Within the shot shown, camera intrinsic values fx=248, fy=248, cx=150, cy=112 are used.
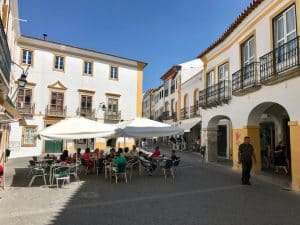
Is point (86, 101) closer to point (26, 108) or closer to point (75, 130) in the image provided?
point (26, 108)

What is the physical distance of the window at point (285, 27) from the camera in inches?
365

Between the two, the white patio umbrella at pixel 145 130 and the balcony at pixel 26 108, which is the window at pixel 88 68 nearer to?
the balcony at pixel 26 108

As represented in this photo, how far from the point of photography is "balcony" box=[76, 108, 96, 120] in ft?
79.9

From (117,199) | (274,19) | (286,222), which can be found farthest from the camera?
(274,19)

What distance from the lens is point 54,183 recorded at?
9523 mm

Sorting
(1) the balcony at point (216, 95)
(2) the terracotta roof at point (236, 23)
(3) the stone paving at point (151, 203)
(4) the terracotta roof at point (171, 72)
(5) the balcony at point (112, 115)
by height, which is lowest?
(3) the stone paving at point (151, 203)

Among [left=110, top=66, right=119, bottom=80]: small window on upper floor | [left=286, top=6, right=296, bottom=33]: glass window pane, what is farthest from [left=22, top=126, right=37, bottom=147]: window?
[left=286, top=6, right=296, bottom=33]: glass window pane

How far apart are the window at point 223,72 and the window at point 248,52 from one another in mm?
1810

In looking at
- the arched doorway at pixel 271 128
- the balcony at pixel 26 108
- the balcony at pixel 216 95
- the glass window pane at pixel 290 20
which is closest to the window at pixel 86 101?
the balcony at pixel 26 108

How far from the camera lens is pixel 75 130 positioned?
9266mm

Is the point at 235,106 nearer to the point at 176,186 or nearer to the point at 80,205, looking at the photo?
the point at 176,186

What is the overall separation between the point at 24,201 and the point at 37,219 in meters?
1.83

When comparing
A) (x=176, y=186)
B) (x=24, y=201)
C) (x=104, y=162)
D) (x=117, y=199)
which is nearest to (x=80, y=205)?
(x=117, y=199)

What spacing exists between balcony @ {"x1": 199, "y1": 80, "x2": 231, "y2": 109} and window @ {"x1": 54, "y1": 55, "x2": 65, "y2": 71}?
1392 centimetres
